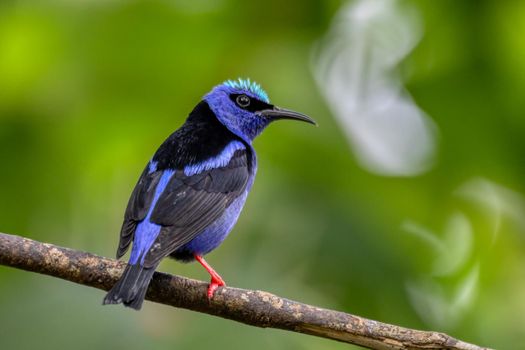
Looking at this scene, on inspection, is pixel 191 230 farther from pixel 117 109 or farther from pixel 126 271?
pixel 117 109

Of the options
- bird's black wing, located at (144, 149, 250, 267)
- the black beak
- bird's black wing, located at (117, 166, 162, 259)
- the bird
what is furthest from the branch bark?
the black beak

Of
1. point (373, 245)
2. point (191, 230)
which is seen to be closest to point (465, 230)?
point (373, 245)

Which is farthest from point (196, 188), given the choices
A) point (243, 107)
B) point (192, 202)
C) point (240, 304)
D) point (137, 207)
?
point (243, 107)

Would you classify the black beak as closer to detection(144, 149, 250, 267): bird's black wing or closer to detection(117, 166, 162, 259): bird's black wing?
detection(144, 149, 250, 267): bird's black wing

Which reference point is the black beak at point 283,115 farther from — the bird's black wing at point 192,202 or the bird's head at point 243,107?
the bird's black wing at point 192,202

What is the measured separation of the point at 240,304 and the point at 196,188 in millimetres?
931

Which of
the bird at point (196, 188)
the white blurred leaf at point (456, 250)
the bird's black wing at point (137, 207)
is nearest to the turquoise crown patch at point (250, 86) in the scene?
the bird at point (196, 188)

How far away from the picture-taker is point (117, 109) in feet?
17.2

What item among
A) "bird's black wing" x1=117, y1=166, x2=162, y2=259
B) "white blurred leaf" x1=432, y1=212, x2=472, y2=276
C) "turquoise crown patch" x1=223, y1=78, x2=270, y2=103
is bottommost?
"bird's black wing" x1=117, y1=166, x2=162, y2=259

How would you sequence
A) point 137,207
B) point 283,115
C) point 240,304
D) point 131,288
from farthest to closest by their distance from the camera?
point 283,115 < point 137,207 < point 240,304 < point 131,288

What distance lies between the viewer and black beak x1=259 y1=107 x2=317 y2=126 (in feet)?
17.6

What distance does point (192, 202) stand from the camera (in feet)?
15.1

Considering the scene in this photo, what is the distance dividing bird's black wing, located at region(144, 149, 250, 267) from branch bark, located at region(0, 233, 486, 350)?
21 cm

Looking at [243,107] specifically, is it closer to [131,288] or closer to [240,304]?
[240,304]
